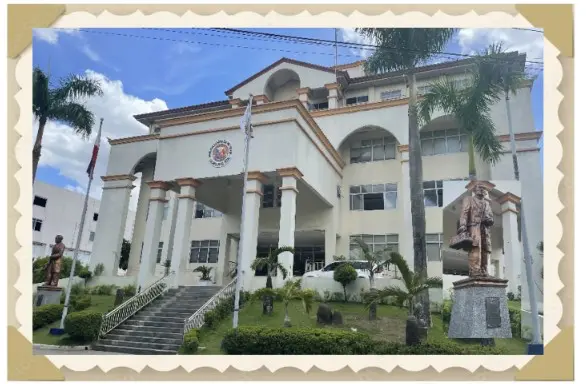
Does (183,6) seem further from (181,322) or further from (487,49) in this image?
(181,322)

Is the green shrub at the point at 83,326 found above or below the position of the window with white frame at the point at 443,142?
below

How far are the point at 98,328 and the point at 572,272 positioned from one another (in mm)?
12042

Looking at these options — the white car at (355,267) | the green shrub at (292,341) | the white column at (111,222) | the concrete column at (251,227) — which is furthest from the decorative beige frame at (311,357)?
the white column at (111,222)

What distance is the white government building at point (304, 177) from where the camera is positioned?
14.7 metres

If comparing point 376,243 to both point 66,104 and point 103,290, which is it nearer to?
point 103,290

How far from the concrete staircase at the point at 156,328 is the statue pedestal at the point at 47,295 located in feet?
12.8

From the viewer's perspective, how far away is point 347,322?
42.9 ft

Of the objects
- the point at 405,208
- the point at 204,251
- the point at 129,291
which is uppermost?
the point at 405,208

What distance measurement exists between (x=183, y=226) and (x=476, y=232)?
10821 mm

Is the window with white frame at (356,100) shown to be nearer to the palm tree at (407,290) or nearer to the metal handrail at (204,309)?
the metal handrail at (204,309)

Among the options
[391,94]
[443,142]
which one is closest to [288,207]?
[443,142]

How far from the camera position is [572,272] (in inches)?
347

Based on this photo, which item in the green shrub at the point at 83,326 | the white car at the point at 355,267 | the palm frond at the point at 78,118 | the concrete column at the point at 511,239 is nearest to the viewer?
the concrete column at the point at 511,239

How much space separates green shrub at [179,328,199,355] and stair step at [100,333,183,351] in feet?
2.40
